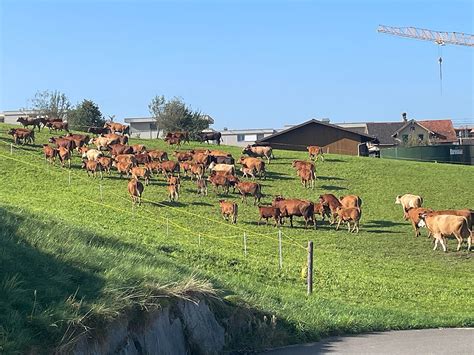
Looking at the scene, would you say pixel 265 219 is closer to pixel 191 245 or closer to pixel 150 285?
pixel 191 245

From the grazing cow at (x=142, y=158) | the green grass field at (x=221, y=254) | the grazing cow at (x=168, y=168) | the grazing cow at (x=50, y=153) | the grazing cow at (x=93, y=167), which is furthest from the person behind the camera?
the grazing cow at (x=142, y=158)

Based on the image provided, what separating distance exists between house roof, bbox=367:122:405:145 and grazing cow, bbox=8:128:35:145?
198 ft

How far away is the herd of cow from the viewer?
31234 mm

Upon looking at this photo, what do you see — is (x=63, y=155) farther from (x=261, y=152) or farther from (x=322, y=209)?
(x=322, y=209)

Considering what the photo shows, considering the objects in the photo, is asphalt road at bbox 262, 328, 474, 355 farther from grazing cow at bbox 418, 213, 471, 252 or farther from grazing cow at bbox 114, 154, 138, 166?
grazing cow at bbox 114, 154, 138, 166

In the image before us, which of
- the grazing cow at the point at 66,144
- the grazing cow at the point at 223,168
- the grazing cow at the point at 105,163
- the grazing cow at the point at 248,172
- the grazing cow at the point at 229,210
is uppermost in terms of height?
the grazing cow at the point at 66,144

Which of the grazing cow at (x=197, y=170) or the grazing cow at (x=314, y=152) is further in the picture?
the grazing cow at (x=314, y=152)

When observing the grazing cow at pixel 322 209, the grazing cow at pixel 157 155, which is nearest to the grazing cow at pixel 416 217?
the grazing cow at pixel 322 209

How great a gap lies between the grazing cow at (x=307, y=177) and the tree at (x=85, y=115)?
5158 centimetres

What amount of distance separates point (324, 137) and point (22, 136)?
3910cm

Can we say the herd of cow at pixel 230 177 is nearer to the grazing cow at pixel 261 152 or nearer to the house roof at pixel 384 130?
the grazing cow at pixel 261 152

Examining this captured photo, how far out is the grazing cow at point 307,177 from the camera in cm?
4078

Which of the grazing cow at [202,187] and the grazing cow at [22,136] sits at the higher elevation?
the grazing cow at [22,136]

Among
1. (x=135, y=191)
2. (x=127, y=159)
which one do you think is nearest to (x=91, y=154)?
(x=127, y=159)
